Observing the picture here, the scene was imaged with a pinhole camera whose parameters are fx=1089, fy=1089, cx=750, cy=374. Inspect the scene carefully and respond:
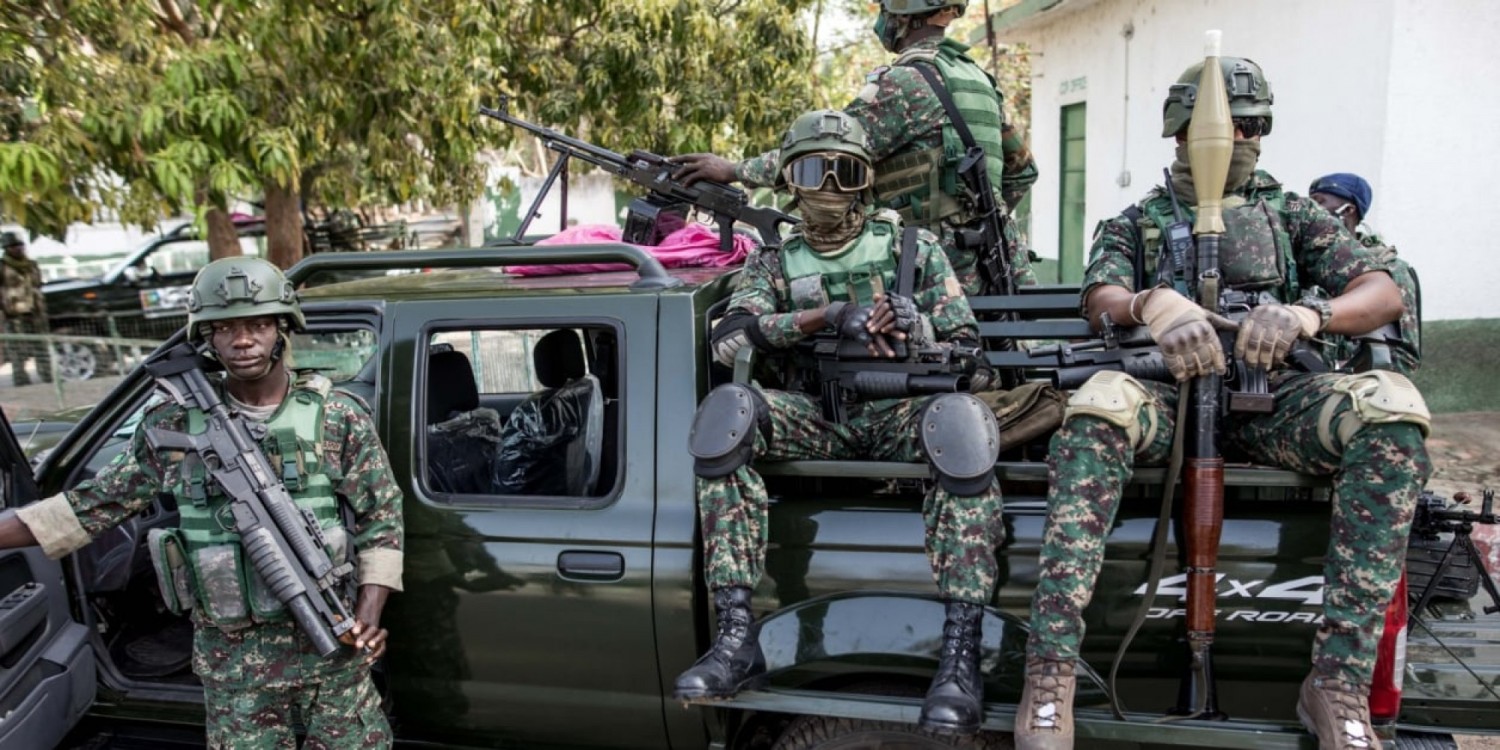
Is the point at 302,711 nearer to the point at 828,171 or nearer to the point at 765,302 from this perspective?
the point at 765,302

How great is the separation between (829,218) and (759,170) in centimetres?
77

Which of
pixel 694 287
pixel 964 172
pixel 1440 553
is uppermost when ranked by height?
pixel 964 172

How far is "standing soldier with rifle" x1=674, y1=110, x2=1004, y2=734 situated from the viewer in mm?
2410

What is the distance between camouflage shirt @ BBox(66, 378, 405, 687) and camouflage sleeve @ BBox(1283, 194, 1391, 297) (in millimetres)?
2502

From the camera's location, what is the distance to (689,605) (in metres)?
2.66

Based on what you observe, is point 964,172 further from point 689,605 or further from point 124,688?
point 124,688

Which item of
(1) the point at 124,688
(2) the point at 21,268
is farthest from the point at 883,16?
(2) the point at 21,268

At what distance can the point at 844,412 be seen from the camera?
298cm

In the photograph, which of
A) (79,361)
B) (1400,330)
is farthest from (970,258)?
(79,361)

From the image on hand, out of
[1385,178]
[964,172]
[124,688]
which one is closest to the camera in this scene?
[124,688]

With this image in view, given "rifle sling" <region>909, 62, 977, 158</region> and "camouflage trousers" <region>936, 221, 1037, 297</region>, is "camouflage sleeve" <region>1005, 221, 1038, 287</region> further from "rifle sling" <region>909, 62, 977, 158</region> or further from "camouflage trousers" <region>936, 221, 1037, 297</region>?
"rifle sling" <region>909, 62, 977, 158</region>

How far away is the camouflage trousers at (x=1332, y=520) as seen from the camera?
2223mm

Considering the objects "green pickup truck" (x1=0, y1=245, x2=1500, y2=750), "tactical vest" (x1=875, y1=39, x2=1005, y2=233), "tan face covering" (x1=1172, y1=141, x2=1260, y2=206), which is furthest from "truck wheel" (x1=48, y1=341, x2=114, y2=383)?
"tan face covering" (x1=1172, y1=141, x2=1260, y2=206)

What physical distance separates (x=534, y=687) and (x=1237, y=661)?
1.69 m
